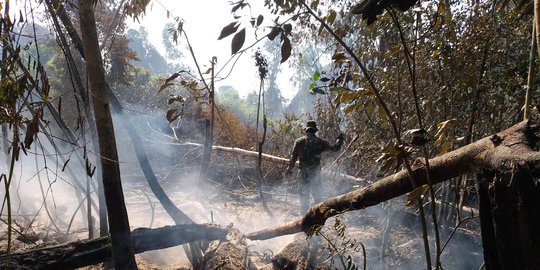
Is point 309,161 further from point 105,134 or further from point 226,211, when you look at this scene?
point 105,134

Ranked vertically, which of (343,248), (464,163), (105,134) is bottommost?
(343,248)

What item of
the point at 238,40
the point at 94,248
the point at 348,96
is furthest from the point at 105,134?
the point at 348,96

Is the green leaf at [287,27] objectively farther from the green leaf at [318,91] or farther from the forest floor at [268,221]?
the forest floor at [268,221]

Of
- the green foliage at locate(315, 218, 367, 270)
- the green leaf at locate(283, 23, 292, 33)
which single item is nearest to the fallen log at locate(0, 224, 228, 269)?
the green foliage at locate(315, 218, 367, 270)

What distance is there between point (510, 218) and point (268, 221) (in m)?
6.95

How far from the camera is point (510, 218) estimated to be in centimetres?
108

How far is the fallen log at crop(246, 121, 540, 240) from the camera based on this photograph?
1.12 metres

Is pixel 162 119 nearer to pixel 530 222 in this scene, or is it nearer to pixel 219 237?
pixel 219 237

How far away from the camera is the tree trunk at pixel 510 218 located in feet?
3.28

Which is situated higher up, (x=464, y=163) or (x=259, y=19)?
(x=259, y=19)

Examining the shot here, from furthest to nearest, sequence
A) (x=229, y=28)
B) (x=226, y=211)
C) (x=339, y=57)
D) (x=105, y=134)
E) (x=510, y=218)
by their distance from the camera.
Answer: (x=226, y=211) → (x=105, y=134) → (x=339, y=57) → (x=229, y=28) → (x=510, y=218)

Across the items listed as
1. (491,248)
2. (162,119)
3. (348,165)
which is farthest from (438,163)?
(162,119)

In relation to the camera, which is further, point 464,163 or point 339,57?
point 339,57

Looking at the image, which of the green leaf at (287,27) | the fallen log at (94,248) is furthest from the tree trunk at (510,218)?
the fallen log at (94,248)
